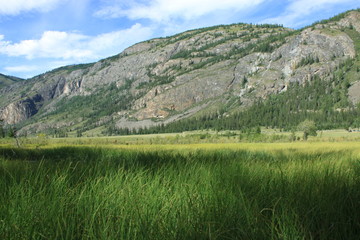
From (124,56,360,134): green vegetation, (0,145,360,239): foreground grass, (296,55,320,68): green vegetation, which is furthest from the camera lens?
(296,55,320,68): green vegetation

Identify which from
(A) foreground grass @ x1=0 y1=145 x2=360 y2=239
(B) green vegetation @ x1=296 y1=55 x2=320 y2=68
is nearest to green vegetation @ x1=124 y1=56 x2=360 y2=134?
(B) green vegetation @ x1=296 y1=55 x2=320 y2=68

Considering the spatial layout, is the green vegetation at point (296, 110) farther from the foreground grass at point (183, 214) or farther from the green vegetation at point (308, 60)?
the foreground grass at point (183, 214)

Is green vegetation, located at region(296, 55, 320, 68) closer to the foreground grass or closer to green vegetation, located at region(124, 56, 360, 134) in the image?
green vegetation, located at region(124, 56, 360, 134)

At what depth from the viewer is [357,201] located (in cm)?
165

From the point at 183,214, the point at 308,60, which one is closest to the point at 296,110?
the point at 308,60

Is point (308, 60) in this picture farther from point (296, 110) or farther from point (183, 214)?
point (183, 214)

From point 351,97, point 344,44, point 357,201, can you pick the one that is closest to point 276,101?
point 351,97

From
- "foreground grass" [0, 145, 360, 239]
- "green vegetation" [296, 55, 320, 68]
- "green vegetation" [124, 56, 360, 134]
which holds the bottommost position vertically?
"foreground grass" [0, 145, 360, 239]

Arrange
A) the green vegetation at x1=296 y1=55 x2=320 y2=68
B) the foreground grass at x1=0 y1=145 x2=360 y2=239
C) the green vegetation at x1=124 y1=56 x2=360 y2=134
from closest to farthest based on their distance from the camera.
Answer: the foreground grass at x1=0 y1=145 x2=360 y2=239
the green vegetation at x1=124 y1=56 x2=360 y2=134
the green vegetation at x1=296 y1=55 x2=320 y2=68

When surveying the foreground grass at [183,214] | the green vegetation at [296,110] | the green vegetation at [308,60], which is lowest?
the foreground grass at [183,214]

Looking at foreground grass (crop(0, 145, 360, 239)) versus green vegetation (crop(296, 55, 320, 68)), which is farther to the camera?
green vegetation (crop(296, 55, 320, 68))

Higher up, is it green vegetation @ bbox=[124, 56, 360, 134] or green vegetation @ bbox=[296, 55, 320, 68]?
green vegetation @ bbox=[296, 55, 320, 68]

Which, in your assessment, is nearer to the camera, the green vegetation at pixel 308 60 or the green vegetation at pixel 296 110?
the green vegetation at pixel 296 110

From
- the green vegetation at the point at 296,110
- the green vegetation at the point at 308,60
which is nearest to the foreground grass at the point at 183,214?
the green vegetation at the point at 296,110
